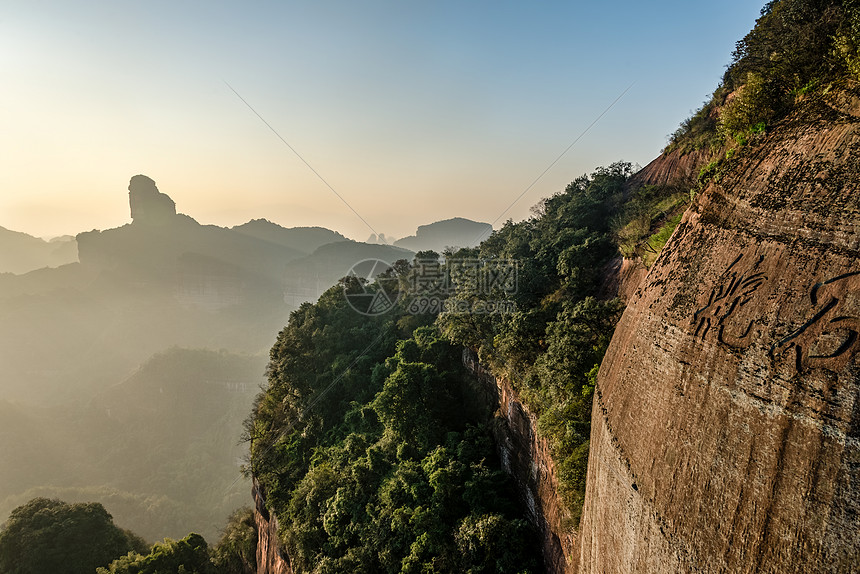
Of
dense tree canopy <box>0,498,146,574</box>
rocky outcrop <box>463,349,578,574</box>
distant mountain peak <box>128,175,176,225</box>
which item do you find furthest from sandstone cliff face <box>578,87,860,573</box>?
distant mountain peak <box>128,175,176,225</box>

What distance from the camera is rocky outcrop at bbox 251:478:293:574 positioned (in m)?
20.3

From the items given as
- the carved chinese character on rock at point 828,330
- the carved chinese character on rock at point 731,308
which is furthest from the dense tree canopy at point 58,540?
the carved chinese character on rock at point 828,330

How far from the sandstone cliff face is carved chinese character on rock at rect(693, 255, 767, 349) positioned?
0.06 ft

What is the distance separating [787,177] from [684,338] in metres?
2.45

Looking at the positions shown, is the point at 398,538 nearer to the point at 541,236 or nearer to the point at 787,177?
the point at 787,177

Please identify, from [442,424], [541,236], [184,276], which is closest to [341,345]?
[442,424]

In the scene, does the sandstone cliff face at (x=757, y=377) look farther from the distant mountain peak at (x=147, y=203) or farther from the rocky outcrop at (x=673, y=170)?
the distant mountain peak at (x=147, y=203)

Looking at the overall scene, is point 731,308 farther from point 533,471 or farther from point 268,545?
point 268,545

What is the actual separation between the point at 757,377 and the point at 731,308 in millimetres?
968

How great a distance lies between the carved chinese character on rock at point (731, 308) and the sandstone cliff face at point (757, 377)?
0.06 feet

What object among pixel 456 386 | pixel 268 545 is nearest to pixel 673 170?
pixel 456 386

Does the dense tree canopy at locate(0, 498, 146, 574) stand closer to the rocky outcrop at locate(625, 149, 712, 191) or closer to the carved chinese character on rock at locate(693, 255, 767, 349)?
the carved chinese character on rock at locate(693, 255, 767, 349)

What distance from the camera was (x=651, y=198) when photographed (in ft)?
58.9

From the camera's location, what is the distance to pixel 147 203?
513 ft
